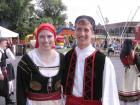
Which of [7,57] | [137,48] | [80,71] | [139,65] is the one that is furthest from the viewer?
[7,57]

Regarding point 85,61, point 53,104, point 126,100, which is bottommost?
point 126,100

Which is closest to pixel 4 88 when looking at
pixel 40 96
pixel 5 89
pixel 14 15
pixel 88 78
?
pixel 5 89

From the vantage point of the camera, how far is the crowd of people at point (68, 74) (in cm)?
339

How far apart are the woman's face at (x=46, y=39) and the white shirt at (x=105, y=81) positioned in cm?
31

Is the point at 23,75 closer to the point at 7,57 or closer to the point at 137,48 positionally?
the point at 137,48

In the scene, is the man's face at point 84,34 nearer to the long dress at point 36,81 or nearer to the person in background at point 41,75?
the person in background at point 41,75

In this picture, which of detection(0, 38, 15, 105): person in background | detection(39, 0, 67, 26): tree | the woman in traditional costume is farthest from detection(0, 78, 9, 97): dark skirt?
detection(39, 0, 67, 26): tree

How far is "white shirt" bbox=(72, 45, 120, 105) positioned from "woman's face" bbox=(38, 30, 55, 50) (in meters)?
0.31

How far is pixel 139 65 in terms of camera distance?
6508mm

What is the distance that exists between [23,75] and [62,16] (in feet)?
215

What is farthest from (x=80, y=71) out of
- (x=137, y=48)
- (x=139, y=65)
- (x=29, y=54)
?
(x=137, y=48)

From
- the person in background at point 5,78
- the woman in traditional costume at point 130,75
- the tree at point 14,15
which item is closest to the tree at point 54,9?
the tree at point 14,15

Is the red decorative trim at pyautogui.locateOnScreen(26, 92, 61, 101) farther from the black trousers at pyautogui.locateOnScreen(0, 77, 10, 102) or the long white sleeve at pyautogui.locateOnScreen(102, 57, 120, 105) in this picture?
the black trousers at pyautogui.locateOnScreen(0, 77, 10, 102)

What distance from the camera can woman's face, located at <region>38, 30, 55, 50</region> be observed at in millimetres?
3502
